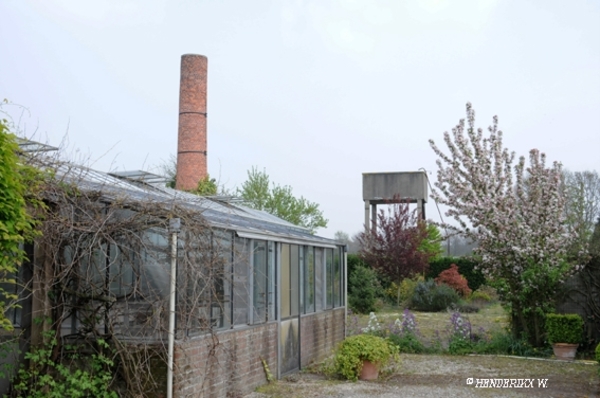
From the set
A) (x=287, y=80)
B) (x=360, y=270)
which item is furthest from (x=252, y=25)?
(x=360, y=270)

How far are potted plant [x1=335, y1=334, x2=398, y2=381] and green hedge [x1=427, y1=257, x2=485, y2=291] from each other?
15847 mm

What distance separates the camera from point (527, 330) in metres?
13.1

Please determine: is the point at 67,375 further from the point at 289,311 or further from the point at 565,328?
the point at 565,328

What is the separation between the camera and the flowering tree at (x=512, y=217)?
42.5 ft

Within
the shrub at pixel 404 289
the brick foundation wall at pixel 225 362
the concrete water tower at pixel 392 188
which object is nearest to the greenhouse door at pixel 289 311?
the brick foundation wall at pixel 225 362

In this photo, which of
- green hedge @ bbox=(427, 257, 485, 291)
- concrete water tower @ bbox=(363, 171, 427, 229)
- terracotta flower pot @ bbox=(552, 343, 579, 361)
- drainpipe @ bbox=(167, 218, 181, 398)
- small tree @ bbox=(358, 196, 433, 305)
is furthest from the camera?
concrete water tower @ bbox=(363, 171, 427, 229)

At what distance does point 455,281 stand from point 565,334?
11.8m

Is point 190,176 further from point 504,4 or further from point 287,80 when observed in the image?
point 504,4

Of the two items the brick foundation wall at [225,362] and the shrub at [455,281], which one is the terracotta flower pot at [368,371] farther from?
the shrub at [455,281]

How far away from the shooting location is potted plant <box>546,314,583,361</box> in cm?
1222

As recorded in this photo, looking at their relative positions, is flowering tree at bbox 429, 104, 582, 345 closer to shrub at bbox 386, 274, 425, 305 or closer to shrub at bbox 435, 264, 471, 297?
shrub at bbox 386, 274, 425, 305

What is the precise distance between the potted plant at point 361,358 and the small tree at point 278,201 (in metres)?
16.5

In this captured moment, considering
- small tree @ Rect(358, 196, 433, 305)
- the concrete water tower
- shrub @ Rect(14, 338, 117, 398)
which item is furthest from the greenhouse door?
the concrete water tower

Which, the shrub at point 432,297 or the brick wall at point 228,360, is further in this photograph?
the shrub at point 432,297
